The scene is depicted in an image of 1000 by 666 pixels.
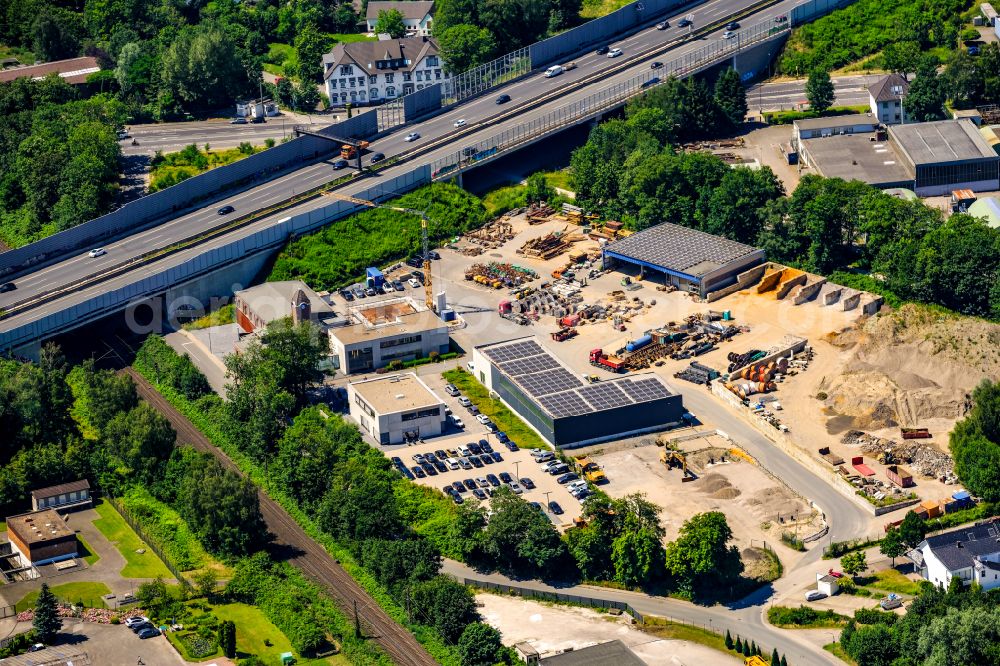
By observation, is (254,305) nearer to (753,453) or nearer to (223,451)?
(223,451)

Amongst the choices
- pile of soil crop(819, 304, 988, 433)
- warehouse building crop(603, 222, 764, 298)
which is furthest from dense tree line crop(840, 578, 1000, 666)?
warehouse building crop(603, 222, 764, 298)

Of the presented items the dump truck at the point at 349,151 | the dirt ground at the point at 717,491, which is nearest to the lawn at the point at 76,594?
the dirt ground at the point at 717,491

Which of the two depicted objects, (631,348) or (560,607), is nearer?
(560,607)

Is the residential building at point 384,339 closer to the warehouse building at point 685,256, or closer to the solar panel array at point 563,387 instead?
the solar panel array at point 563,387

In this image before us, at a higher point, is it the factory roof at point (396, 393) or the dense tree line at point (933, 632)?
the factory roof at point (396, 393)

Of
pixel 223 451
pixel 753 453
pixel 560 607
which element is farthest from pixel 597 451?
pixel 223 451

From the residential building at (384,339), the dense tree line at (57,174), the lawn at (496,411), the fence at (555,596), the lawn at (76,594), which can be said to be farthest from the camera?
the dense tree line at (57,174)

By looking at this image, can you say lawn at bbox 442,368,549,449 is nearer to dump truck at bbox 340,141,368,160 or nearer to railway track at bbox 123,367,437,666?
railway track at bbox 123,367,437,666

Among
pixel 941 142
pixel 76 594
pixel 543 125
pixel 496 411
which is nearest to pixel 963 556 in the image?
pixel 496 411
